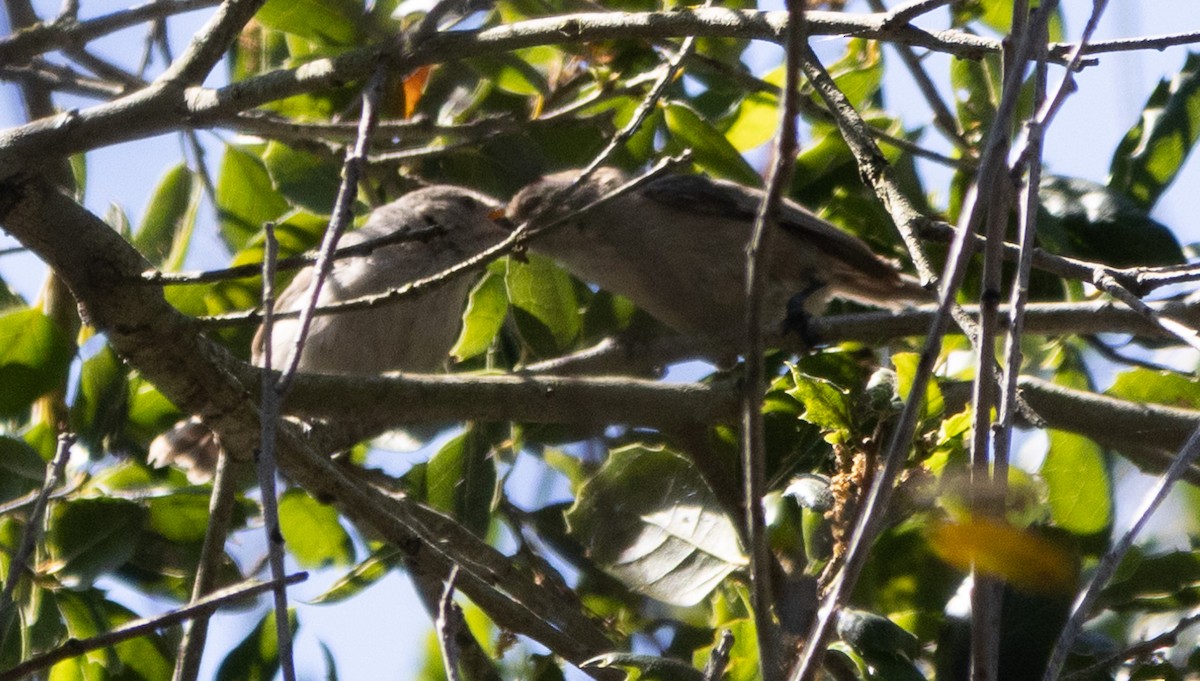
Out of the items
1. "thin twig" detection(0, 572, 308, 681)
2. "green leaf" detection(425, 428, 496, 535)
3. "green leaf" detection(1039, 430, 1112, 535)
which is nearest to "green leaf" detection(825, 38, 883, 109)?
"green leaf" detection(1039, 430, 1112, 535)

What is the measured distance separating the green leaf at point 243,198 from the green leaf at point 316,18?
63cm

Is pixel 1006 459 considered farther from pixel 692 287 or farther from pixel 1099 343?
pixel 692 287

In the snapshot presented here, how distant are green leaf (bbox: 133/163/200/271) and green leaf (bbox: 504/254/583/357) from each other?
1.09 m

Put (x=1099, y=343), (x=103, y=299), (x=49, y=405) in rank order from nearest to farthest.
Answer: (x=103, y=299) → (x=49, y=405) → (x=1099, y=343)

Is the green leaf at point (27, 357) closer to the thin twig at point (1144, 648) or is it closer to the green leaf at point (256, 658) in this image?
the green leaf at point (256, 658)

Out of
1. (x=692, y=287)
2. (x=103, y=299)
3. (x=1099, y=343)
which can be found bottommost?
(x=103, y=299)

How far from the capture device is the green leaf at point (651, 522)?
3.27 metres

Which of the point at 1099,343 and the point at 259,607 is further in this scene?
the point at 1099,343

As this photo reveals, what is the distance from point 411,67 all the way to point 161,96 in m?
0.55

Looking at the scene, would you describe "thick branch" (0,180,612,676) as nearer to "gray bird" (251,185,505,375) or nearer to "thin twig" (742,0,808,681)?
"thin twig" (742,0,808,681)

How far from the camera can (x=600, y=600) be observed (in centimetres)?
397

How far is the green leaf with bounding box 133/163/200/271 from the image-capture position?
432cm

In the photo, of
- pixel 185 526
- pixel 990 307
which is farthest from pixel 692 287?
pixel 990 307

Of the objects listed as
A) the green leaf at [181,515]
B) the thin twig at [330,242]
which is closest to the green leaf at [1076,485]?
the thin twig at [330,242]
